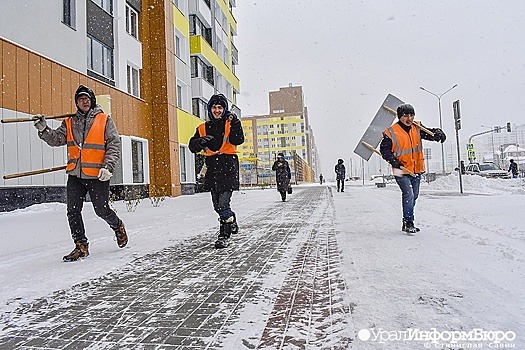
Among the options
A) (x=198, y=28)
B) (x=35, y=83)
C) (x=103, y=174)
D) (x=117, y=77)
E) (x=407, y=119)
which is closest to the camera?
(x=103, y=174)

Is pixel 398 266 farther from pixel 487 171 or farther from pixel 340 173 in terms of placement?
pixel 487 171

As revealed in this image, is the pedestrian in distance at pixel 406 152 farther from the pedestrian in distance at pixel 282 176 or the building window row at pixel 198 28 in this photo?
the building window row at pixel 198 28

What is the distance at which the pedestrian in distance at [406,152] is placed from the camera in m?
5.90

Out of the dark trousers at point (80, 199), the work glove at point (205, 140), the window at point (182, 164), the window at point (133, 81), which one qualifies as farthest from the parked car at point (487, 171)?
the dark trousers at point (80, 199)

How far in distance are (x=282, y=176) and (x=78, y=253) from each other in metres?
11.3

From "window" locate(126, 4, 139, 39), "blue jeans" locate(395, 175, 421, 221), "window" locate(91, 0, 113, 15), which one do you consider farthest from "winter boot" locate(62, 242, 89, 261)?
"window" locate(126, 4, 139, 39)

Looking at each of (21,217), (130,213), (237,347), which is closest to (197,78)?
(130,213)

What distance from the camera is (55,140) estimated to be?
478cm

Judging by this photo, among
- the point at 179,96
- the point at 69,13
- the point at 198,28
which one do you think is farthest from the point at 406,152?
the point at 198,28

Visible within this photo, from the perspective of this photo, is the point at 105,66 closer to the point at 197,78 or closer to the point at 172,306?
the point at 197,78

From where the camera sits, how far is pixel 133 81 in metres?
18.6

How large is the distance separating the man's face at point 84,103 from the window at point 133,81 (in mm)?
14084

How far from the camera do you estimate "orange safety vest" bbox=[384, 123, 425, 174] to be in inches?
233

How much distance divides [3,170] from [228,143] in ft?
23.7
